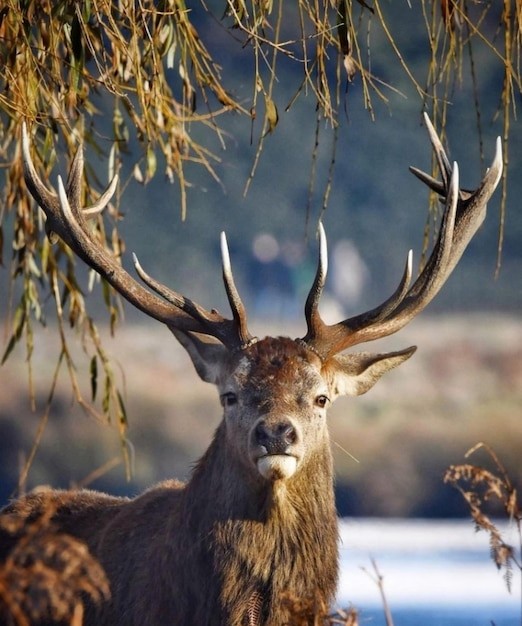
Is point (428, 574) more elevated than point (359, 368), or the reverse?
point (359, 368)

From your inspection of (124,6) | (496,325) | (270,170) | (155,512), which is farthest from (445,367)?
(124,6)

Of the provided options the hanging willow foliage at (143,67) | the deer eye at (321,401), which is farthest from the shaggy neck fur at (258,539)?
the hanging willow foliage at (143,67)

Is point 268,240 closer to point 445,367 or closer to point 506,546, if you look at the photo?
point 445,367

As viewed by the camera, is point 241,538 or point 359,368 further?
point 359,368

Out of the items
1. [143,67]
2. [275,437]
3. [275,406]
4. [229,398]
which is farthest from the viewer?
[143,67]

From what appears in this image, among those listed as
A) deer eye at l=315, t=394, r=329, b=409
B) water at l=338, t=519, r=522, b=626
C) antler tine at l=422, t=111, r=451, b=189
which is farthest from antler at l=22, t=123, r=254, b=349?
water at l=338, t=519, r=522, b=626

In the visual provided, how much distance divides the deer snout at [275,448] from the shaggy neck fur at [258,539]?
0.41 feet

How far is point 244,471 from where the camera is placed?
2.52m

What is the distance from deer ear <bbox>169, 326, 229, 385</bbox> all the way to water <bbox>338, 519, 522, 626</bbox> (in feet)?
7.79

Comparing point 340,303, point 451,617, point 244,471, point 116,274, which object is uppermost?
point 340,303

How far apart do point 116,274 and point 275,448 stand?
0.68 meters

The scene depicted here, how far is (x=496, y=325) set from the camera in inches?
219

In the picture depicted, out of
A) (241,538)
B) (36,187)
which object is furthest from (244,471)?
(36,187)

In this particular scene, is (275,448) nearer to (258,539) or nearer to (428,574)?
(258,539)
